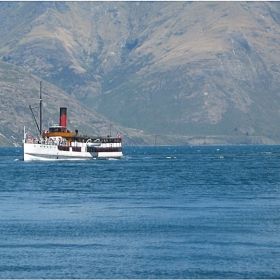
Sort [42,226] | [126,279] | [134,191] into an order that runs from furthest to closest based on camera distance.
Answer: [134,191] < [42,226] < [126,279]

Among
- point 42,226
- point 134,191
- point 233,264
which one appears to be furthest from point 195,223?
point 134,191

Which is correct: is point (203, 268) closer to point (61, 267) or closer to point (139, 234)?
point (61, 267)

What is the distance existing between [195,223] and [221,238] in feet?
37.7

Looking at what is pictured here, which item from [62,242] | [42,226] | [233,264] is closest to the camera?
[233,264]

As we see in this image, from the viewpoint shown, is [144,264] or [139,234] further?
[139,234]

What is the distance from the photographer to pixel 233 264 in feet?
285

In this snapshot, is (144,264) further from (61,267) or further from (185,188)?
(185,188)

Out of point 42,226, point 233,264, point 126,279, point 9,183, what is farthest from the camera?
point 9,183

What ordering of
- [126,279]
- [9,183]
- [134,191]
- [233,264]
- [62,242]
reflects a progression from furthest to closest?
1. [9,183]
2. [134,191]
3. [62,242]
4. [233,264]
5. [126,279]

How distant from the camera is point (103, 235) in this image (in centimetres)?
10312

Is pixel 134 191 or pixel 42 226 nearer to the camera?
pixel 42 226

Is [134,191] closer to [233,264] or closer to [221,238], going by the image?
[221,238]

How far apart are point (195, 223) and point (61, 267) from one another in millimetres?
28460

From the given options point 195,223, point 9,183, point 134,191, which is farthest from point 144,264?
point 9,183
